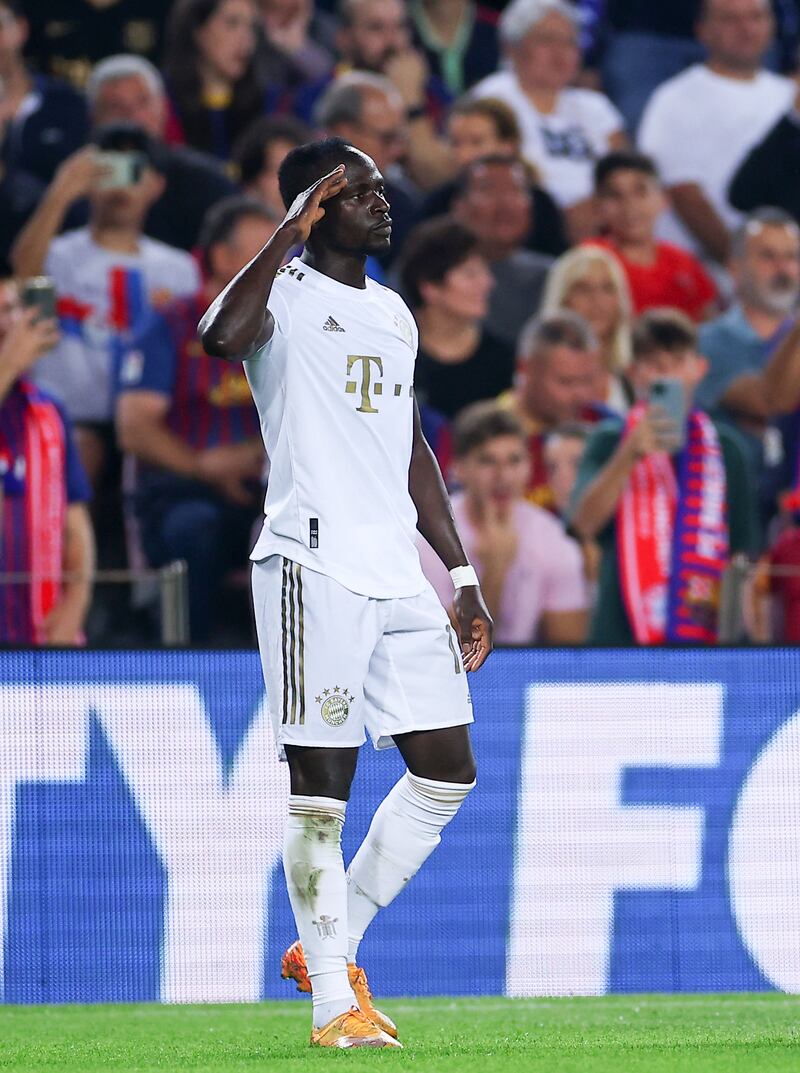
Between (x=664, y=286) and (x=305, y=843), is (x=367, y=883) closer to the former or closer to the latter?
(x=305, y=843)

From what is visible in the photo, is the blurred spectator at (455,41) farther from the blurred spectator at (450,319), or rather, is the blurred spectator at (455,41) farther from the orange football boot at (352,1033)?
the orange football boot at (352,1033)

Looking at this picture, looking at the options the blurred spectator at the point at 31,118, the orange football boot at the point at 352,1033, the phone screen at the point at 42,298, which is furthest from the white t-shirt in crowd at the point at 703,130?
the orange football boot at the point at 352,1033

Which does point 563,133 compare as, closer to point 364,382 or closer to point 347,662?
point 364,382

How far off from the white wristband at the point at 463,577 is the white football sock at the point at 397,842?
0.50 m

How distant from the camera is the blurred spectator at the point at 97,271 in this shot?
9148 millimetres

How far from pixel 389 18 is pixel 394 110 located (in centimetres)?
79

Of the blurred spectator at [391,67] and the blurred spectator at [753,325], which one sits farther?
the blurred spectator at [391,67]

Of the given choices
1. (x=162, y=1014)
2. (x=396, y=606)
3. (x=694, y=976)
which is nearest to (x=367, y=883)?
(x=396, y=606)

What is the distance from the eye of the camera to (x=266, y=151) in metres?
9.42

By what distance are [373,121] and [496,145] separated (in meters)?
0.75

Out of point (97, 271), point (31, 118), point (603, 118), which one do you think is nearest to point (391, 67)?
point (603, 118)

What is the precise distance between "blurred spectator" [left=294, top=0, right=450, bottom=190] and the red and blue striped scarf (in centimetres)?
229

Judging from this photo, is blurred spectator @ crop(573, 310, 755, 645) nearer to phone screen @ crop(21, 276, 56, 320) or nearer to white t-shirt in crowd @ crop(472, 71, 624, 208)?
white t-shirt in crowd @ crop(472, 71, 624, 208)

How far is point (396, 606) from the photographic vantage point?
438 cm
